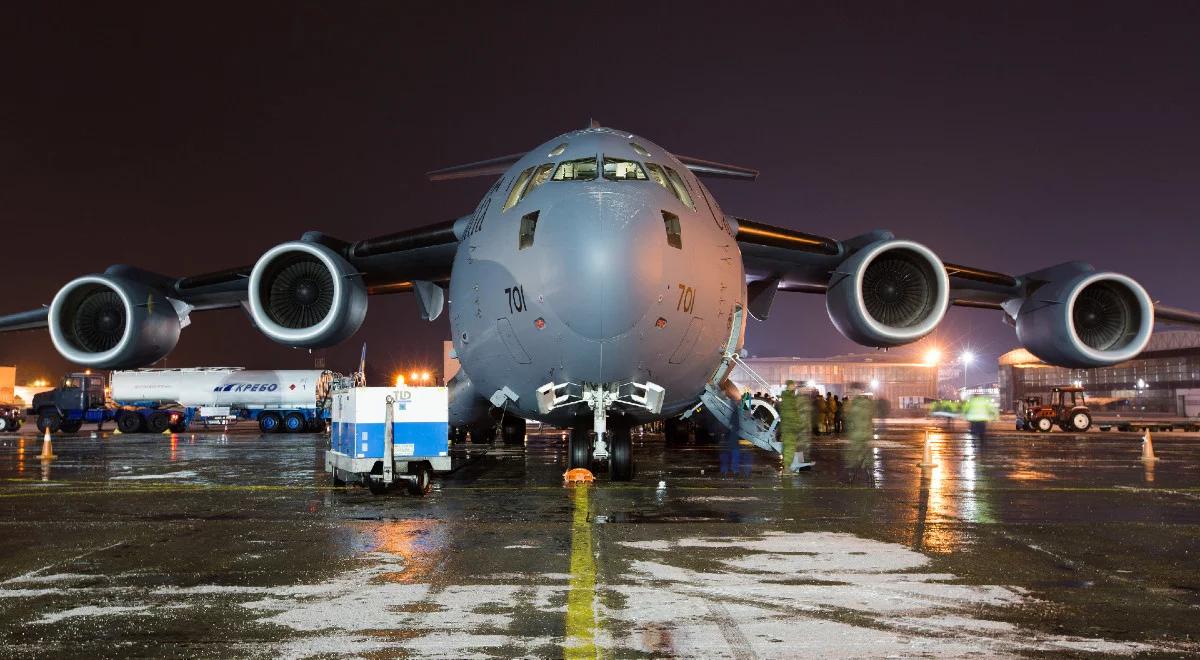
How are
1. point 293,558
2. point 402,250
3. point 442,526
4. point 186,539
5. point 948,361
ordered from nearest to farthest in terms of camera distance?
point 293,558, point 186,539, point 442,526, point 402,250, point 948,361

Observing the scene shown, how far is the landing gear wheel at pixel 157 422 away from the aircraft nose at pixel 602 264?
35207 millimetres

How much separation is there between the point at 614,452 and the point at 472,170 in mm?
6188

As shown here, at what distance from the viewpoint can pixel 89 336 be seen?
15.5 m

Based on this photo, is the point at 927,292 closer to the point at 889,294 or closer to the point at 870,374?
the point at 889,294

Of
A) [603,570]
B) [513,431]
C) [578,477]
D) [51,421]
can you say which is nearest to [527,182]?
[578,477]

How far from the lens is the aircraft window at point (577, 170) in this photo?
10492mm

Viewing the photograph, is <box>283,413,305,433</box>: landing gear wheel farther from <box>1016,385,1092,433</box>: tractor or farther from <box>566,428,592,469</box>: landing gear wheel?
<box>566,428,592,469</box>: landing gear wheel

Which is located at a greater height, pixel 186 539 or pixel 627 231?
pixel 627 231

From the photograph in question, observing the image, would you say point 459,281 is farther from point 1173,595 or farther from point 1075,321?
point 1075,321

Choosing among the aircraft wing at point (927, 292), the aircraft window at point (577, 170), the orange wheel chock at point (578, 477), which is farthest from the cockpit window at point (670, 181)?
the orange wheel chock at point (578, 477)

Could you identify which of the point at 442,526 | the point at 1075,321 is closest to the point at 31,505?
the point at 442,526

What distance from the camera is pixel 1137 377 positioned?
278 ft

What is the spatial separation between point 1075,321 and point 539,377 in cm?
1029

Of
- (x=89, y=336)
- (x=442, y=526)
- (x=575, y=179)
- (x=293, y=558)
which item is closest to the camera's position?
(x=293, y=558)
